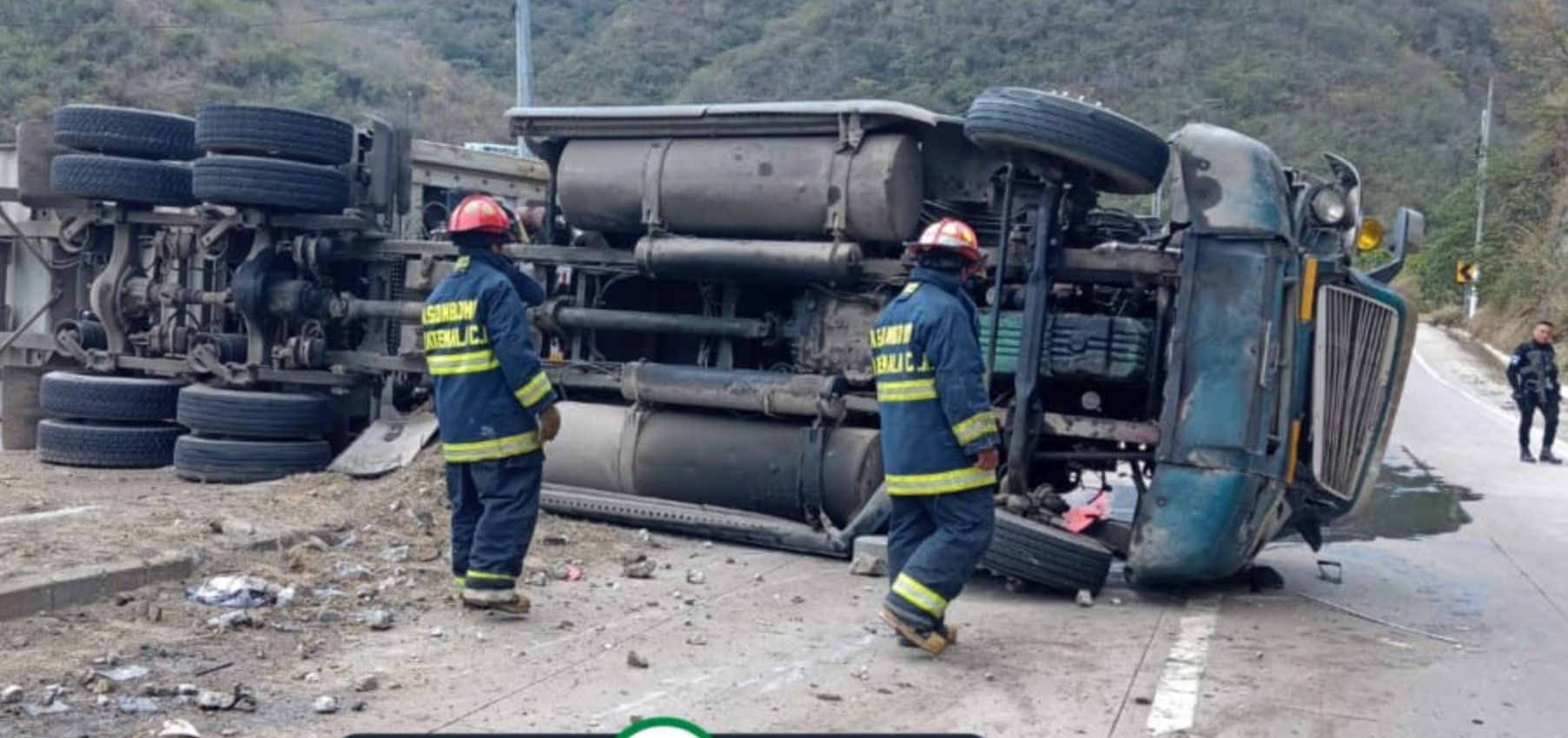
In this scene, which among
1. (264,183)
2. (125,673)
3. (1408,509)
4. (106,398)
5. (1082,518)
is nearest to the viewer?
(125,673)

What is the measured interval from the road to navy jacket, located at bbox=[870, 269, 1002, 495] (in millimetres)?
685

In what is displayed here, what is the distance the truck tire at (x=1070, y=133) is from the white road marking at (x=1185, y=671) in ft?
6.36

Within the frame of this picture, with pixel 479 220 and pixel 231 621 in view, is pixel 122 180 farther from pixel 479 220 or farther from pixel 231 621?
pixel 231 621

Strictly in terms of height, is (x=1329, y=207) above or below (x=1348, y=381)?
above

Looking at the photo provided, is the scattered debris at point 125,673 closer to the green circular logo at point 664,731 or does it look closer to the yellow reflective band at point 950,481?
the yellow reflective band at point 950,481

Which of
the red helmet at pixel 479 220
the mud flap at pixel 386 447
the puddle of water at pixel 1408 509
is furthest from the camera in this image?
the puddle of water at pixel 1408 509

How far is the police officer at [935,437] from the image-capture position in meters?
5.56

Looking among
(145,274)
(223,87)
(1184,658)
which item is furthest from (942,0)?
(1184,658)

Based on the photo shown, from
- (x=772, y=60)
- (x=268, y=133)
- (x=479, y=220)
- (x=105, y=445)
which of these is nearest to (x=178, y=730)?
(x=479, y=220)

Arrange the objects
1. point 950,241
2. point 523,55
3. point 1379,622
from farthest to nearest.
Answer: point 523,55, point 1379,622, point 950,241

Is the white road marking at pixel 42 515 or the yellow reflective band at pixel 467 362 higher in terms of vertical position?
the yellow reflective band at pixel 467 362

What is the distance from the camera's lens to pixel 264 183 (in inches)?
345

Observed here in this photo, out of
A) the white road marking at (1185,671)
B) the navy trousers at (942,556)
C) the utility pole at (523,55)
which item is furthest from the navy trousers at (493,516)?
the utility pole at (523,55)

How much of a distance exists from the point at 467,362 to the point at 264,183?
3302mm
